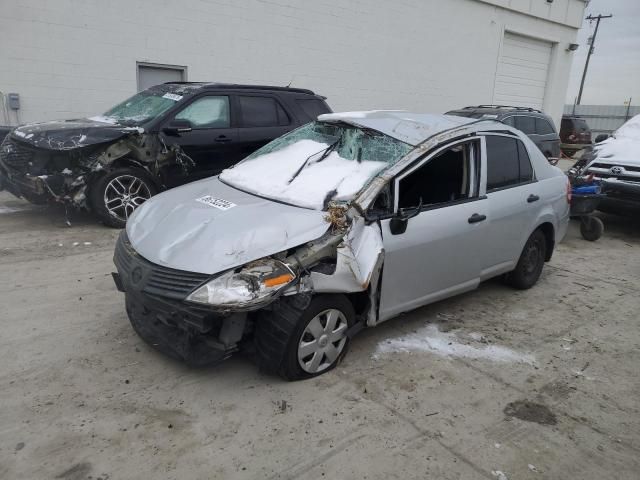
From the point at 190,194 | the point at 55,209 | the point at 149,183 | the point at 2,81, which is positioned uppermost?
the point at 2,81

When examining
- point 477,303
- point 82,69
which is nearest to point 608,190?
point 477,303

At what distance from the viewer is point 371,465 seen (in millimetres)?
2666

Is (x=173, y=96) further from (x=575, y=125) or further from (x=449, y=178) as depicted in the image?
(x=575, y=125)

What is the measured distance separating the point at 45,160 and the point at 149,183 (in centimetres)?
122

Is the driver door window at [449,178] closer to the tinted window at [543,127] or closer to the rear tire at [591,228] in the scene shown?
the rear tire at [591,228]

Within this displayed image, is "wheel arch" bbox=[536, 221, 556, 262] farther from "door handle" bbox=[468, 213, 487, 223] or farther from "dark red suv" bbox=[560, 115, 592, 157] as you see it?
"dark red suv" bbox=[560, 115, 592, 157]

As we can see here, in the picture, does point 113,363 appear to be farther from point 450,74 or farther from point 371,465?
point 450,74

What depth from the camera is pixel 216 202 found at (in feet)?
11.9

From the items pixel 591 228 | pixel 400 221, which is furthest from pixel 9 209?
pixel 591 228

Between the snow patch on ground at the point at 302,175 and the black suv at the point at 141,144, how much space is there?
103 inches

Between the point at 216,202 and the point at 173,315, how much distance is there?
3.22 feet

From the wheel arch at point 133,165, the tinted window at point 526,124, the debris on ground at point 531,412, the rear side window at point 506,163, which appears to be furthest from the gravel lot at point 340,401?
the tinted window at point 526,124

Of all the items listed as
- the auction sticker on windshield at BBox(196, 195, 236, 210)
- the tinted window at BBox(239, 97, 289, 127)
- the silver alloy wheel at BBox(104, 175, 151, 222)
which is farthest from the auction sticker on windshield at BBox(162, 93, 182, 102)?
the auction sticker on windshield at BBox(196, 195, 236, 210)

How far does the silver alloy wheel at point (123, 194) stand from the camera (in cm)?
641
